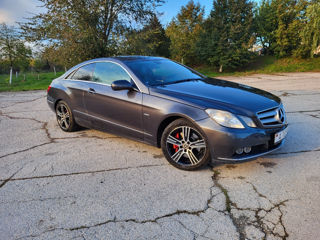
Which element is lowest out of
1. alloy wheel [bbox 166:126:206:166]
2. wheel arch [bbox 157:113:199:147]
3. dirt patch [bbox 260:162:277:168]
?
dirt patch [bbox 260:162:277:168]

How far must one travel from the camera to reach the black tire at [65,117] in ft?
15.9

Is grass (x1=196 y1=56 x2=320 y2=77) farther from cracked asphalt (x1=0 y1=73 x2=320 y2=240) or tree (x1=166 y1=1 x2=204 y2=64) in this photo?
cracked asphalt (x1=0 y1=73 x2=320 y2=240)

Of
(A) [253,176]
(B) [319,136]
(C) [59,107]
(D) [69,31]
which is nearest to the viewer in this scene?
(A) [253,176]

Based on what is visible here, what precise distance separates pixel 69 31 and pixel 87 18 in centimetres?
154

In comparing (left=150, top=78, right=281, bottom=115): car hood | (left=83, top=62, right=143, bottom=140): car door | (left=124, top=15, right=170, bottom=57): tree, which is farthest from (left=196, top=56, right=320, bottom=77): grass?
(left=150, top=78, right=281, bottom=115): car hood

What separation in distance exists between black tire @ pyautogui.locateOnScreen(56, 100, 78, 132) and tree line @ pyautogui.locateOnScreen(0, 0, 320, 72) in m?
10.4

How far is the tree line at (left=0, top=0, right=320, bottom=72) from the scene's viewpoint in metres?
14.6

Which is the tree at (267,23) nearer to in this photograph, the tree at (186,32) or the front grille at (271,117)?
the tree at (186,32)

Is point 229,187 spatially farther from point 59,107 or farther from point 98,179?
point 59,107

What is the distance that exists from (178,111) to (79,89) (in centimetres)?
229

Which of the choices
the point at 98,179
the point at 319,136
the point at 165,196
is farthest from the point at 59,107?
the point at 319,136

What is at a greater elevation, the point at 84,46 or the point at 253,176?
the point at 84,46

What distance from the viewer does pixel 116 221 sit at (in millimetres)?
2273

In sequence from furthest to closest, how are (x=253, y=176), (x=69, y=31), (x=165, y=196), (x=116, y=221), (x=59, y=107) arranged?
1. (x=69, y=31)
2. (x=59, y=107)
3. (x=253, y=176)
4. (x=165, y=196)
5. (x=116, y=221)
